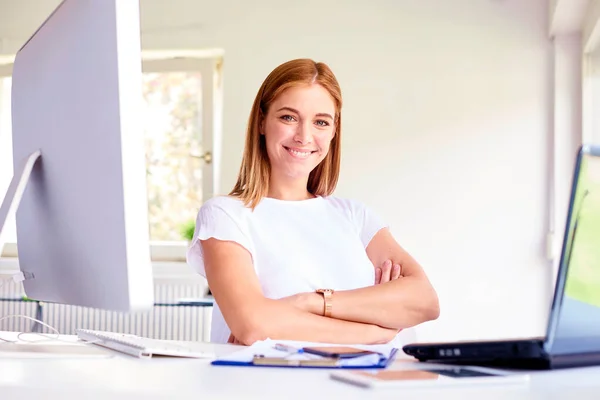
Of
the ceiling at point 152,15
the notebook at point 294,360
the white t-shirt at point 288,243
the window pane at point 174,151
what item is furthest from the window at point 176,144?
the notebook at point 294,360

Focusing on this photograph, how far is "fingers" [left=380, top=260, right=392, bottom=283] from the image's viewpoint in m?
2.00

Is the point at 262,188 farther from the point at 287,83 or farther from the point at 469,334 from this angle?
the point at 469,334

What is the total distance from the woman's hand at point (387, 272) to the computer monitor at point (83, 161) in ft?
2.97

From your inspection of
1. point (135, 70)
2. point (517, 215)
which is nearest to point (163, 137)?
point (517, 215)

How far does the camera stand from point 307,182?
2215 millimetres

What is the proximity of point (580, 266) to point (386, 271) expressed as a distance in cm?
108

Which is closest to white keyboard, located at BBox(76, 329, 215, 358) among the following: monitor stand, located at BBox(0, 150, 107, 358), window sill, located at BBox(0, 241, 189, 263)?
monitor stand, located at BBox(0, 150, 107, 358)

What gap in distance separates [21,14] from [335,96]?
3847mm

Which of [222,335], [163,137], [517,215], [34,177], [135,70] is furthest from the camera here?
[163,137]

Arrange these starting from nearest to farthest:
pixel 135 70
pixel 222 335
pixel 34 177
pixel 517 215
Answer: pixel 135 70 < pixel 34 177 < pixel 222 335 < pixel 517 215

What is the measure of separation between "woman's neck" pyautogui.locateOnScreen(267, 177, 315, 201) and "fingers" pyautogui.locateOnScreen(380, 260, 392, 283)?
0.29 metres

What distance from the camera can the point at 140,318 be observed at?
193 inches

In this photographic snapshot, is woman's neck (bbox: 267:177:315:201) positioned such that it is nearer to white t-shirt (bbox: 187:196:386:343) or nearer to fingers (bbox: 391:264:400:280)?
white t-shirt (bbox: 187:196:386:343)

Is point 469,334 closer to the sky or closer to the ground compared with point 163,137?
closer to the ground
